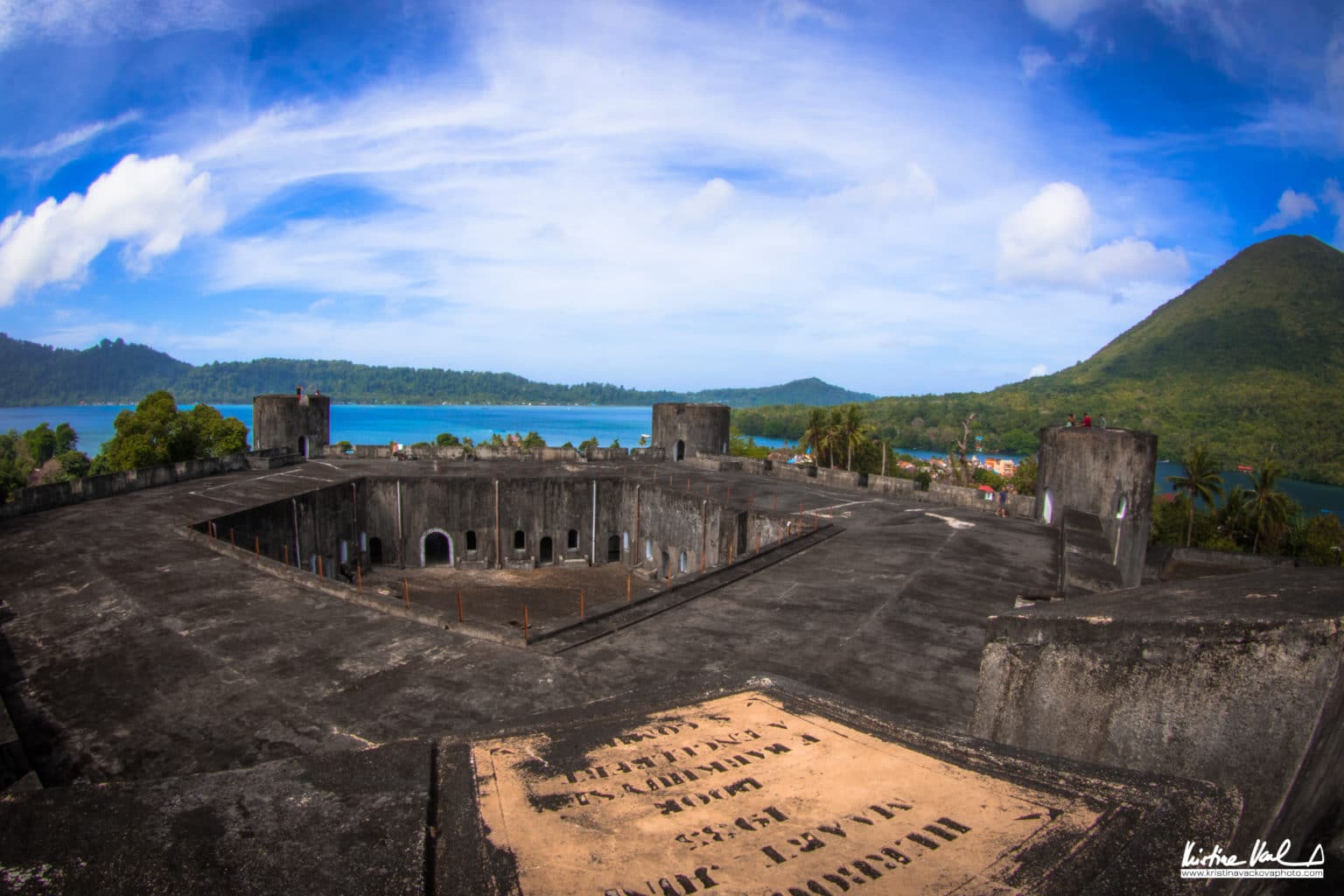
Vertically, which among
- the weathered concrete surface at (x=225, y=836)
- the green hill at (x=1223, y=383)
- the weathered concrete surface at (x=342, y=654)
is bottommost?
the weathered concrete surface at (x=342, y=654)

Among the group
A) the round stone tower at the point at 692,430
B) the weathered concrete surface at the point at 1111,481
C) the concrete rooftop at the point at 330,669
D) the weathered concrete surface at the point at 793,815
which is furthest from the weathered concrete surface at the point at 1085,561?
the round stone tower at the point at 692,430

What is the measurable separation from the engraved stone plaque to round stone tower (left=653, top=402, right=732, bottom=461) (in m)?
31.3

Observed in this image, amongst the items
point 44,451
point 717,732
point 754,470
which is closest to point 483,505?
point 754,470

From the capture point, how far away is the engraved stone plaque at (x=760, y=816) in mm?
3125

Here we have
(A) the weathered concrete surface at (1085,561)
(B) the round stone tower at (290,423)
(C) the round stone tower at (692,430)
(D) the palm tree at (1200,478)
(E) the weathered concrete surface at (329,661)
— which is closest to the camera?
(E) the weathered concrete surface at (329,661)

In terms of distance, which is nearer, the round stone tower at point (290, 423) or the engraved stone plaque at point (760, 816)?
the engraved stone plaque at point (760, 816)

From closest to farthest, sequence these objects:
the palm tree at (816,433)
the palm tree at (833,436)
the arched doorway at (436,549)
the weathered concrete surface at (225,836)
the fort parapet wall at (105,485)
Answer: the weathered concrete surface at (225,836) → the fort parapet wall at (105,485) → the arched doorway at (436,549) → the palm tree at (833,436) → the palm tree at (816,433)

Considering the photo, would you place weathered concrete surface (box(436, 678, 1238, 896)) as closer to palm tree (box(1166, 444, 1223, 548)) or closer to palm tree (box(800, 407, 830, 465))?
palm tree (box(1166, 444, 1223, 548))

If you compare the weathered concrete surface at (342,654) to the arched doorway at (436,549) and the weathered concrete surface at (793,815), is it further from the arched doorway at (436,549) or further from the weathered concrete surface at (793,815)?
the arched doorway at (436,549)

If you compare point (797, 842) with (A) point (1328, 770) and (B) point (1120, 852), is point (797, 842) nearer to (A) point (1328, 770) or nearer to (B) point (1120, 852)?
(B) point (1120, 852)

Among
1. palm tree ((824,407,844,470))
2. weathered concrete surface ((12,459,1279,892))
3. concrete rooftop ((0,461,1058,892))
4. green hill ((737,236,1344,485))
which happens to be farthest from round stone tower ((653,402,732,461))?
green hill ((737,236,1344,485))

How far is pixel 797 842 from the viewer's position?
337 centimetres

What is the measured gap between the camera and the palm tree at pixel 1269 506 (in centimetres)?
4222

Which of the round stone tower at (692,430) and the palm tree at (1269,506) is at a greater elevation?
the round stone tower at (692,430)
